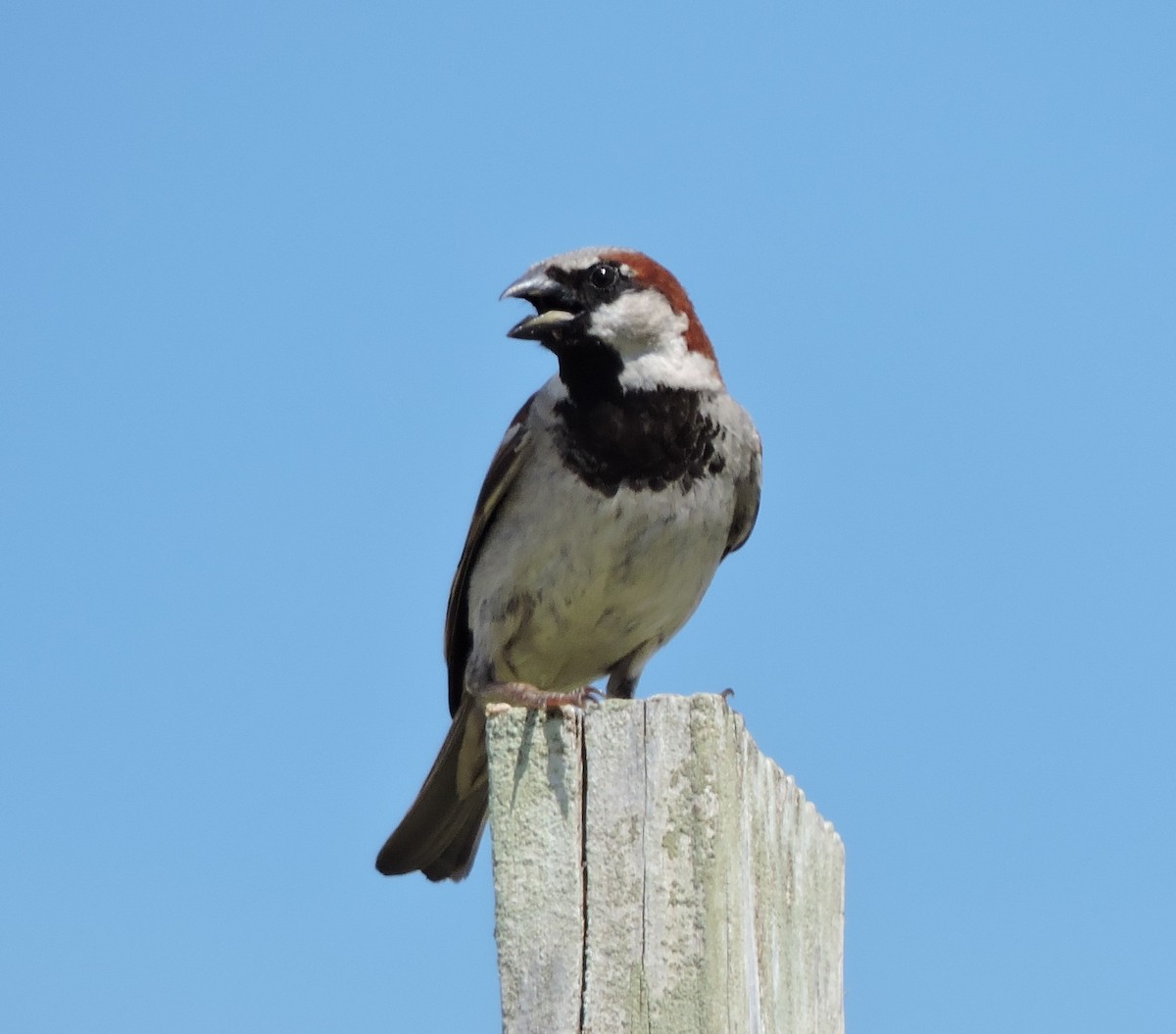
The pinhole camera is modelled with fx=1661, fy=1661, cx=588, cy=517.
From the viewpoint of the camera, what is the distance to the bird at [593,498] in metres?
5.14

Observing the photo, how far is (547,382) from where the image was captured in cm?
545

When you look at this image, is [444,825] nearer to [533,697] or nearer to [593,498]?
[593,498]

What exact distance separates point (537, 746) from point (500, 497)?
8.79 ft

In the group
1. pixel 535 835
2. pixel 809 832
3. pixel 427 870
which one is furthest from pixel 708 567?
pixel 535 835

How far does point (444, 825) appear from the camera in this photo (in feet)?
17.3

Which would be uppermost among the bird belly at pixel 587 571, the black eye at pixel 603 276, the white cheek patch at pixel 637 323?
the black eye at pixel 603 276

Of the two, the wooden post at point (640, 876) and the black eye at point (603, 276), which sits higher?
the black eye at point (603, 276)

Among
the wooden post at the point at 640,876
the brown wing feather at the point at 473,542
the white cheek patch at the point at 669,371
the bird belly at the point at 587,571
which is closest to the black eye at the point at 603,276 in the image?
the white cheek patch at the point at 669,371

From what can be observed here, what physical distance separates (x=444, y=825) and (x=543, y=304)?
1677 mm

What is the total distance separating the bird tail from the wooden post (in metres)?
2.42

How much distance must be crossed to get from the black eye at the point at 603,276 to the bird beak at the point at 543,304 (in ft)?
0.27

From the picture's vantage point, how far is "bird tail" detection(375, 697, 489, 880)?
5.23 metres

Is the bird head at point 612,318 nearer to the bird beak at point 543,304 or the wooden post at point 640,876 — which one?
the bird beak at point 543,304

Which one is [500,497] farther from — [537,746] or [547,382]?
[537,746]
